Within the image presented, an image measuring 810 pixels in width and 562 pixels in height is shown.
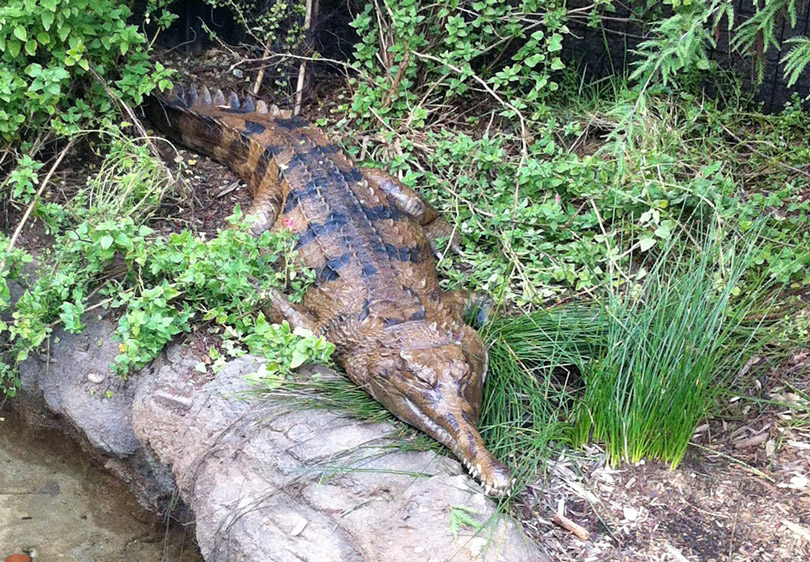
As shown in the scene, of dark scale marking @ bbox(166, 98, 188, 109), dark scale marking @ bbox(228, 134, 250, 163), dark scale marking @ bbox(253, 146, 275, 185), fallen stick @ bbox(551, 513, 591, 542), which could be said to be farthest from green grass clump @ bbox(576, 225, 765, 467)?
dark scale marking @ bbox(166, 98, 188, 109)

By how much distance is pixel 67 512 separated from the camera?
405 centimetres

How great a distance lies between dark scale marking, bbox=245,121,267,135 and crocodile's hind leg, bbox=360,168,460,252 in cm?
73

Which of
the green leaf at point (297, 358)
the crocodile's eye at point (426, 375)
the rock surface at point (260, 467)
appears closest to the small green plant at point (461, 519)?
the rock surface at point (260, 467)

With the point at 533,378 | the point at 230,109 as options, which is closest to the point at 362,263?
the point at 533,378

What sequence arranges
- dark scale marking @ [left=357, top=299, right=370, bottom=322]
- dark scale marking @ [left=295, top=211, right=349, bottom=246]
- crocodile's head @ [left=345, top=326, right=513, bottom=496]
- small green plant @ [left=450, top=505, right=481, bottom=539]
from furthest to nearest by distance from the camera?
dark scale marking @ [left=295, top=211, right=349, bottom=246], dark scale marking @ [left=357, top=299, right=370, bottom=322], crocodile's head @ [left=345, top=326, right=513, bottom=496], small green plant @ [left=450, top=505, right=481, bottom=539]

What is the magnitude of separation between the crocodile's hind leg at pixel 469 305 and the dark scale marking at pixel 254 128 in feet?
5.42

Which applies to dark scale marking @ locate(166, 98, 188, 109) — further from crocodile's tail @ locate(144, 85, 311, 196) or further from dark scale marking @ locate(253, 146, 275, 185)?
dark scale marking @ locate(253, 146, 275, 185)

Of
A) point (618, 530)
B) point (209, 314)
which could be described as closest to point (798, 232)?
point (618, 530)

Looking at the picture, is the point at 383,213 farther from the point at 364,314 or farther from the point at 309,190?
the point at 364,314

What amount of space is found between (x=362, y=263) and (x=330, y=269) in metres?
0.17

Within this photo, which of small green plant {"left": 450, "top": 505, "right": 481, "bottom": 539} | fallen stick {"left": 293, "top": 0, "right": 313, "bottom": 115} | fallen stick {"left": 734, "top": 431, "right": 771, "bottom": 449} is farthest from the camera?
fallen stick {"left": 293, "top": 0, "right": 313, "bottom": 115}

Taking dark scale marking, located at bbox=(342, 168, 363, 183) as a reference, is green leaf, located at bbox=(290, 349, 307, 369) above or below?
below

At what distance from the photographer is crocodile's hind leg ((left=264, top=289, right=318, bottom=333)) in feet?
14.3

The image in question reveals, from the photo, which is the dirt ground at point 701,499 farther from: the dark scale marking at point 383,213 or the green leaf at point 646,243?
the dark scale marking at point 383,213
